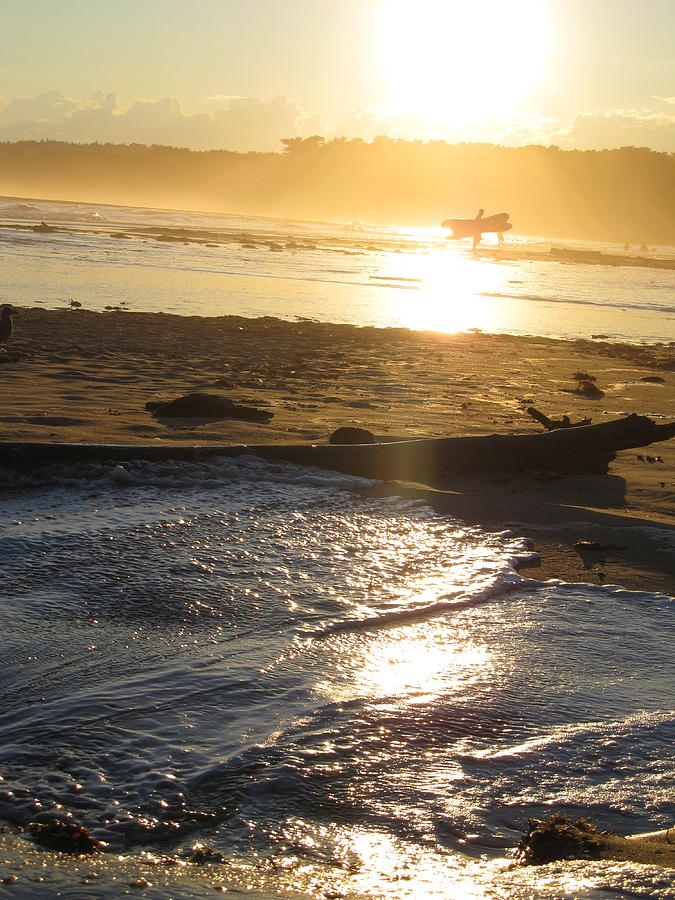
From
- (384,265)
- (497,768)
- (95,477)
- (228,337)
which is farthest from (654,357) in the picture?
(384,265)

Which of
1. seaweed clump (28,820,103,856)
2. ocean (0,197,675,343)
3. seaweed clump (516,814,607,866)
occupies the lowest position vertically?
seaweed clump (28,820,103,856)

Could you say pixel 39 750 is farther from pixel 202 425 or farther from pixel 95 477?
pixel 202 425

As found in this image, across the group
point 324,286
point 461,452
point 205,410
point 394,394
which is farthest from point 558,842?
point 324,286

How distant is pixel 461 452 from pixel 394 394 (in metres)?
3.28

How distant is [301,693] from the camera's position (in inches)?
144

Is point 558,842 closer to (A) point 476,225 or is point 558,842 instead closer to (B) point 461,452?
(B) point 461,452

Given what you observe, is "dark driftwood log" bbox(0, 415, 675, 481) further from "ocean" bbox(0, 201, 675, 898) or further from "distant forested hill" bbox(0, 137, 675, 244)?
"distant forested hill" bbox(0, 137, 675, 244)

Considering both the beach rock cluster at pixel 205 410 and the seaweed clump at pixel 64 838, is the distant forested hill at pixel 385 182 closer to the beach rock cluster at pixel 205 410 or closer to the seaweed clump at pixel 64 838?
the beach rock cluster at pixel 205 410

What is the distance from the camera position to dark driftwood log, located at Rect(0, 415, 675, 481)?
7.01 m

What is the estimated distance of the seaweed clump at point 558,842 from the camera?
2.69 metres

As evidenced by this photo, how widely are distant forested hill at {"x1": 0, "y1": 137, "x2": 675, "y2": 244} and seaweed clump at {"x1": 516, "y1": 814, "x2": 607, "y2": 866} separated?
111 m

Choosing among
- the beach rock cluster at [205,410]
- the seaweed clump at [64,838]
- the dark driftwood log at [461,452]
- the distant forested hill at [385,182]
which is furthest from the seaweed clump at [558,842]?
the distant forested hill at [385,182]

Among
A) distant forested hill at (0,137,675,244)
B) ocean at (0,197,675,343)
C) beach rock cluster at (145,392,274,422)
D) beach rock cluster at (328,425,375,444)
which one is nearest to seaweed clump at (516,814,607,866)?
beach rock cluster at (328,425,375,444)

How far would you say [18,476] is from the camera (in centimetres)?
628
